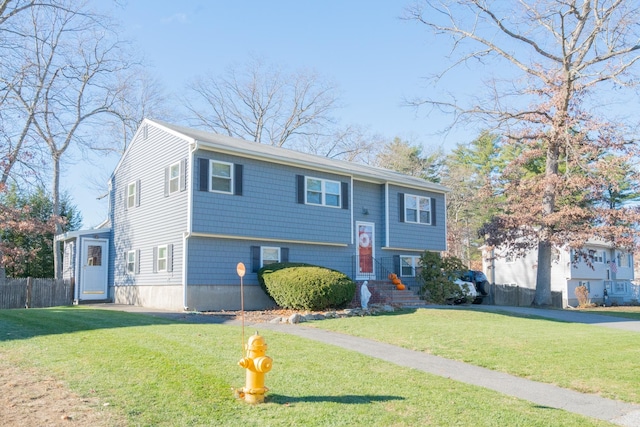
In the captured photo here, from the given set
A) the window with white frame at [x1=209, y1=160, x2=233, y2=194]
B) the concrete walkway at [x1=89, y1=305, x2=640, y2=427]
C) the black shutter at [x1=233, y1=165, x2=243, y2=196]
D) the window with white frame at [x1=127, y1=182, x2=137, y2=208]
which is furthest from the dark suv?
the concrete walkway at [x1=89, y1=305, x2=640, y2=427]

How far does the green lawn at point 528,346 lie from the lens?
8.65m

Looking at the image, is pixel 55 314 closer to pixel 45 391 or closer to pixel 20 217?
pixel 45 391

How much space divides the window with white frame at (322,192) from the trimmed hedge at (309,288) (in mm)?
3873

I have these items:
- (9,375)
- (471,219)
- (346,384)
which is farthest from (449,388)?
(471,219)

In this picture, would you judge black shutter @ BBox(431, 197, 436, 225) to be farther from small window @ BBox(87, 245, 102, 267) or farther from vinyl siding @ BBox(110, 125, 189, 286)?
small window @ BBox(87, 245, 102, 267)

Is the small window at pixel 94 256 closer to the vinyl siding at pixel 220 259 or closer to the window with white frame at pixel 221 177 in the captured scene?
the vinyl siding at pixel 220 259

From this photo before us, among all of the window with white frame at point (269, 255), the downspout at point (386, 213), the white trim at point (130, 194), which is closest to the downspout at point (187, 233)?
the window with white frame at point (269, 255)

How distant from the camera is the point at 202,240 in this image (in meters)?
18.2

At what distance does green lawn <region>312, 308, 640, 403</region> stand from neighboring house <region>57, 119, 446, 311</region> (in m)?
5.30

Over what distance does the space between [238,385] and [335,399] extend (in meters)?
1.22

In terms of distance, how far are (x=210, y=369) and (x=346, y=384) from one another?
183 centimetres

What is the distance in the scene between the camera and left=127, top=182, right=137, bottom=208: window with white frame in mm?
22328

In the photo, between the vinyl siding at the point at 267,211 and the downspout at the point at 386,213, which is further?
the downspout at the point at 386,213

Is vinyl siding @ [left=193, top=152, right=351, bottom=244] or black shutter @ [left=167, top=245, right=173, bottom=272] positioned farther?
black shutter @ [left=167, top=245, right=173, bottom=272]
